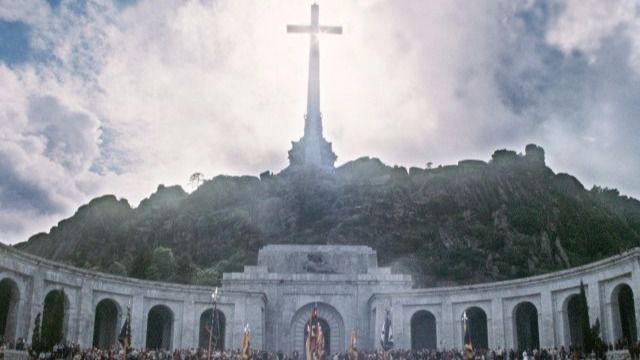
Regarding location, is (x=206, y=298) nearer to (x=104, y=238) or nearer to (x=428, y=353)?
(x=428, y=353)

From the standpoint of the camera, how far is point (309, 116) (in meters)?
117

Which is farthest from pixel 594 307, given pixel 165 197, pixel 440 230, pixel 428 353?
pixel 165 197

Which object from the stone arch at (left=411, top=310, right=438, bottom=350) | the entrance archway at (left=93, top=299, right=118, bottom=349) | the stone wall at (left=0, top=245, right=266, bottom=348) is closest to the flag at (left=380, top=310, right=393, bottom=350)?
the stone wall at (left=0, top=245, right=266, bottom=348)

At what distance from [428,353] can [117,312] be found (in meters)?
22.5

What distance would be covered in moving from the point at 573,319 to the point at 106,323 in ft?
113

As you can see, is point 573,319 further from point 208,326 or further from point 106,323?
point 106,323

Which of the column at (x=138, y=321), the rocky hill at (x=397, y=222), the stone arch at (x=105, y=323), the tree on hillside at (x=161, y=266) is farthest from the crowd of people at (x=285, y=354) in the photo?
the rocky hill at (x=397, y=222)

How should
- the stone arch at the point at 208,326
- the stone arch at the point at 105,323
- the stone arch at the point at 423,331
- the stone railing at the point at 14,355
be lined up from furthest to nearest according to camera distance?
1. the stone arch at the point at 423,331
2. the stone arch at the point at 208,326
3. the stone arch at the point at 105,323
4. the stone railing at the point at 14,355

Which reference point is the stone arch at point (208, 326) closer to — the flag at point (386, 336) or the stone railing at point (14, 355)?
the stone railing at point (14, 355)

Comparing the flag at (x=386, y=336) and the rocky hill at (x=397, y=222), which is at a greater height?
the rocky hill at (x=397, y=222)

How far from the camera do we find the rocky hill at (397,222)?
94438mm

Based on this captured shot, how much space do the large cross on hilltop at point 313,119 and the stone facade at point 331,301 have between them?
49.9m

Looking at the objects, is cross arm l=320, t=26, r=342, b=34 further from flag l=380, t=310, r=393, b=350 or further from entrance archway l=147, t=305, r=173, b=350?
flag l=380, t=310, r=393, b=350

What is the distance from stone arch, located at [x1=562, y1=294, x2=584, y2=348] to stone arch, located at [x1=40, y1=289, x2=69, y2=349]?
105ft
